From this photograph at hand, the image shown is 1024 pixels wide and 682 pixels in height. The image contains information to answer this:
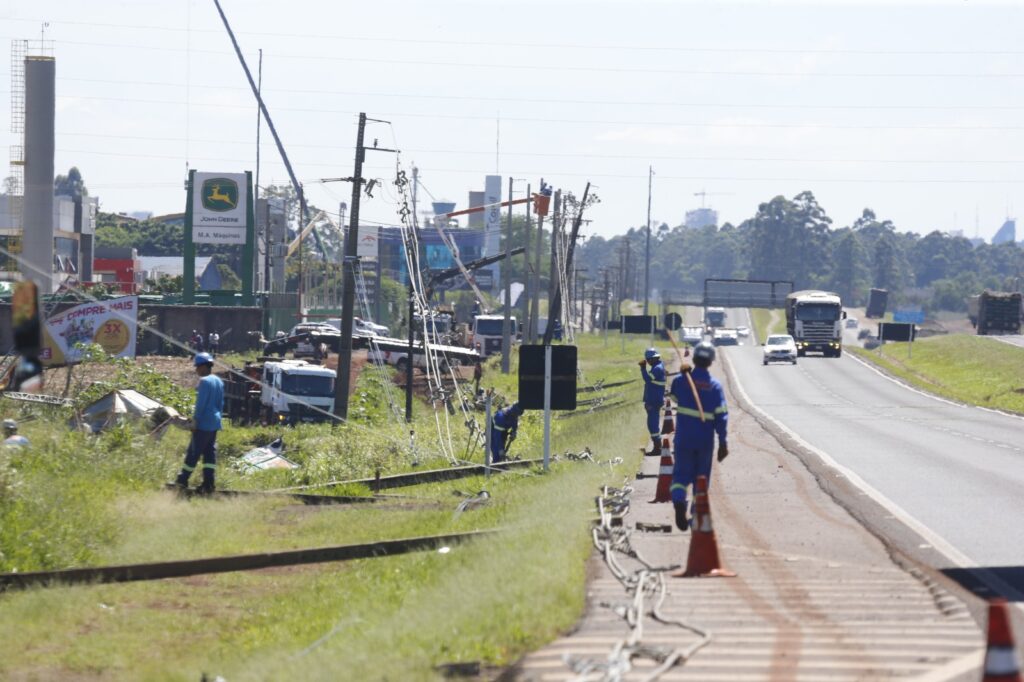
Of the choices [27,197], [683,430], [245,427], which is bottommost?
[245,427]

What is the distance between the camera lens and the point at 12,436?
22.0 meters

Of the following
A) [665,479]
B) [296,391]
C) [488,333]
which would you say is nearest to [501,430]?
[665,479]

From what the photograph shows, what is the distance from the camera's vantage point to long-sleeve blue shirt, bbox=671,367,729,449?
13086 mm

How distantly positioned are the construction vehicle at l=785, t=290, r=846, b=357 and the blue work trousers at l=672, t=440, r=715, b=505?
6319 centimetres

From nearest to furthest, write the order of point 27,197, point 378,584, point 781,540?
point 781,540 < point 378,584 < point 27,197

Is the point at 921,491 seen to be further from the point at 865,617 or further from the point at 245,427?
the point at 245,427

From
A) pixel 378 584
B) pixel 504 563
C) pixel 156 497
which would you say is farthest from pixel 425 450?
pixel 504 563

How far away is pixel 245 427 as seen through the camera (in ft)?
138

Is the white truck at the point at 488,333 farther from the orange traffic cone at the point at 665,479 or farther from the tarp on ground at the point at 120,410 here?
the orange traffic cone at the point at 665,479

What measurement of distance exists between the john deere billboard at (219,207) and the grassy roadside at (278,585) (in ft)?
192

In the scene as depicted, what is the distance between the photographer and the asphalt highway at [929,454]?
12.8 m

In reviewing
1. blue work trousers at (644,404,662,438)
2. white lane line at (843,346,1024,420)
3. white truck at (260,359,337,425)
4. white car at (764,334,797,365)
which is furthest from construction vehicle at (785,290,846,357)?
blue work trousers at (644,404,662,438)

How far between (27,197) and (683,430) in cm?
5010

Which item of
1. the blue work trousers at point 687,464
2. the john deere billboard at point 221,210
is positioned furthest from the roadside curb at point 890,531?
the john deere billboard at point 221,210
